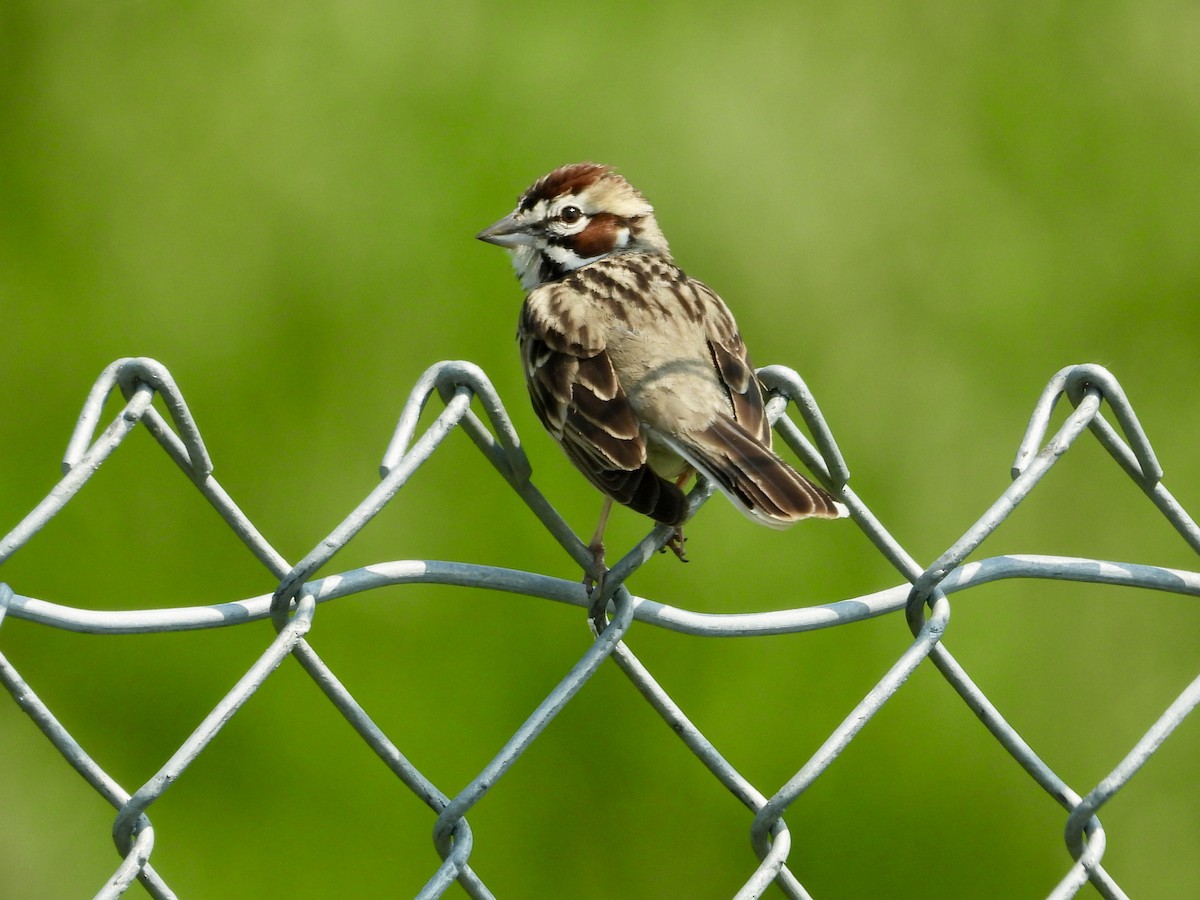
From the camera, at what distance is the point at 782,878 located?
1.83 m

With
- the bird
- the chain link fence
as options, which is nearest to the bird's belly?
the bird

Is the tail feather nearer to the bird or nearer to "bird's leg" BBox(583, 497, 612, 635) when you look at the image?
the bird

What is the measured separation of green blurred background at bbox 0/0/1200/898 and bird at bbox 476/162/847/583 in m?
0.61

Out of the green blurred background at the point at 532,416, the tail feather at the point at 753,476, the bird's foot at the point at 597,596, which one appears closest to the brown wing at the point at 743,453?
the tail feather at the point at 753,476

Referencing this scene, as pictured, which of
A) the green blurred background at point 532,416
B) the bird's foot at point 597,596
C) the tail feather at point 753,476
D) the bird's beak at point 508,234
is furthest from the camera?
the bird's beak at point 508,234

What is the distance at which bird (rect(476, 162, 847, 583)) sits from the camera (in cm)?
213

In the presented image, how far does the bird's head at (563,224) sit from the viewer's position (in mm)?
3199

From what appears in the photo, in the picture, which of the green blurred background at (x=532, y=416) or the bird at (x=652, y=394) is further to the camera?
the green blurred background at (x=532, y=416)

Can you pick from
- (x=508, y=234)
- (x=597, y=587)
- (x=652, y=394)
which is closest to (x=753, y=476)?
(x=652, y=394)

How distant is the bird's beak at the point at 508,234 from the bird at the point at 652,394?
2cm

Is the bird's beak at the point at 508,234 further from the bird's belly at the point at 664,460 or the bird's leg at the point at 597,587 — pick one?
the bird's leg at the point at 597,587

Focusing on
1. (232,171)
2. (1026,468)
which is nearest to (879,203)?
(232,171)

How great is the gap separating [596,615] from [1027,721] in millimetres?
2310

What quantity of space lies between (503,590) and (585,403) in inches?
33.5
